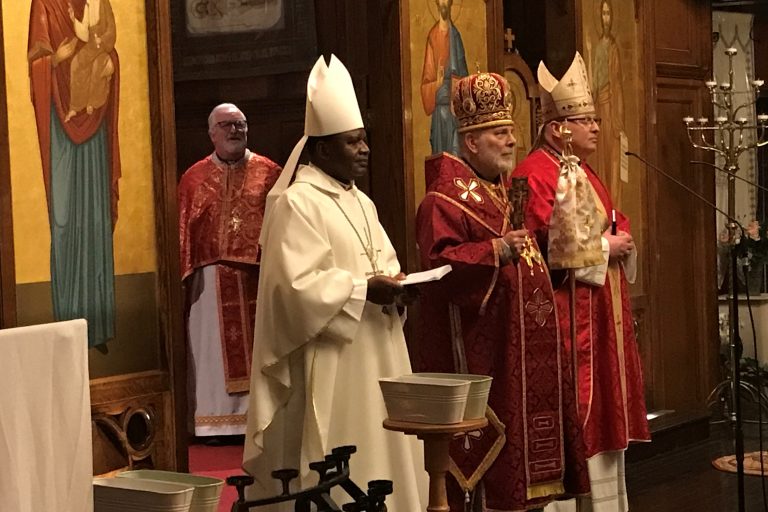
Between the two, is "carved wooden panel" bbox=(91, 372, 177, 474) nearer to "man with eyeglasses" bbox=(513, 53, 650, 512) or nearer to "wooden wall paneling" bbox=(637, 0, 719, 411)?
"man with eyeglasses" bbox=(513, 53, 650, 512)

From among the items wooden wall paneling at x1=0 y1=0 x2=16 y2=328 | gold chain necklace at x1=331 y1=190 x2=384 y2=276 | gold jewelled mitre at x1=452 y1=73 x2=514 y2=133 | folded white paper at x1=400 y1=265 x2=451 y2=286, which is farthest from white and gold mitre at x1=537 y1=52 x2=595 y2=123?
wooden wall paneling at x1=0 y1=0 x2=16 y2=328

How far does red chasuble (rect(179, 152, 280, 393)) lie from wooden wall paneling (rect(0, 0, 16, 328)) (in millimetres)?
3485

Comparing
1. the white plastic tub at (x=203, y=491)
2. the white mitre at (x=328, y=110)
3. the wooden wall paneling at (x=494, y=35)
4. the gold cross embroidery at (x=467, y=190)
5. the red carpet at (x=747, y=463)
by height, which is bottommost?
the red carpet at (x=747, y=463)

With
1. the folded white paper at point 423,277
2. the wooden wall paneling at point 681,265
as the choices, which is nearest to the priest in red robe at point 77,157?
the folded white paper at point 423,277

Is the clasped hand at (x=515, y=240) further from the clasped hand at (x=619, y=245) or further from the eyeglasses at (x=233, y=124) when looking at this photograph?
the eyeglasses at (x=233, y=124)

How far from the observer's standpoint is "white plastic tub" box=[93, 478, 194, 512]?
10.3 ft

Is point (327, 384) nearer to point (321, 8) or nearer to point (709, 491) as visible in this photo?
point (321, 8)

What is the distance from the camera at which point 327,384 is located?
442 cm

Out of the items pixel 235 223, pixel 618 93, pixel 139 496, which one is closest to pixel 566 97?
pixel 235 223

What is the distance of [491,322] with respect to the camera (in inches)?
213

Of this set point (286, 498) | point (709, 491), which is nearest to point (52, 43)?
point (286, 498)

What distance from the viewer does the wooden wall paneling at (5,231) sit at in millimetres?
4156

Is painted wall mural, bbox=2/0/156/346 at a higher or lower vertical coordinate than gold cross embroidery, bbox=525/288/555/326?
higher

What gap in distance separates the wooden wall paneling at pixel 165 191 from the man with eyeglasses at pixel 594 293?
175 centimetres
